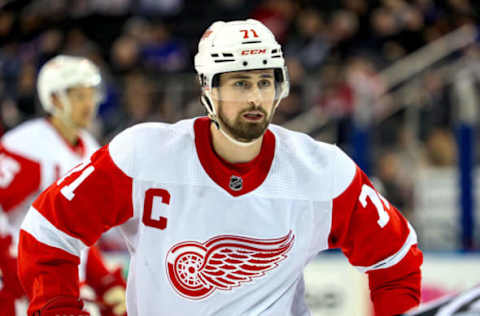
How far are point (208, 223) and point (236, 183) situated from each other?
5.8 inches

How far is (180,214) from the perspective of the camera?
246 cm

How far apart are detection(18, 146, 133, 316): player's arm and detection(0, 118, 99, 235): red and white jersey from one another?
4.14ft

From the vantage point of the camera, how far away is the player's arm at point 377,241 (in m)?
2.54

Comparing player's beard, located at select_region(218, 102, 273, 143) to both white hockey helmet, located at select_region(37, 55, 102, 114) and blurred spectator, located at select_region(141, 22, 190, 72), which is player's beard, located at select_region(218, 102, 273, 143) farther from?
blurred spectator, located at select_region(141, 22, 190, 72)

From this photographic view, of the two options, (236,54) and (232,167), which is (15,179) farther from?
(236,54)

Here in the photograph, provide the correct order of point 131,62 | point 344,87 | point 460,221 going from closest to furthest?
point 460,221, point 344,87, point 131,62

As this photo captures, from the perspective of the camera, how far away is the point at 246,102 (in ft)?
8.00

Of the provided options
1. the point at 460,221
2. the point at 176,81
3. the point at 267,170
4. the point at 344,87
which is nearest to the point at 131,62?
the point at 176,81

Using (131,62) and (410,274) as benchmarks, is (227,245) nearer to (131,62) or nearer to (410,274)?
(410,274)

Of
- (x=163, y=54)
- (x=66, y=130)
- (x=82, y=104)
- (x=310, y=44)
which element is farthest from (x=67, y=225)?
(x=163, y=54)

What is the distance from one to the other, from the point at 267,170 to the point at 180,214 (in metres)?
0.30

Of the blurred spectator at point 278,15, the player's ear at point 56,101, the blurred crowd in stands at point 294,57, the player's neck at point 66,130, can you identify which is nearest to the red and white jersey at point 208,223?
the player's neck at point 66,130

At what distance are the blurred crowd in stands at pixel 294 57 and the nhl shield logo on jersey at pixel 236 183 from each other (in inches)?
139

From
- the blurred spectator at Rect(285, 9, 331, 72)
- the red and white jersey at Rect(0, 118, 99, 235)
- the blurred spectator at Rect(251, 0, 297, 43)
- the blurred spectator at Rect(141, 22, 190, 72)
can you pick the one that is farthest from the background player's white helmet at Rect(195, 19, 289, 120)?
the blurred spectator at Rect(251, 0, 297, 43)
